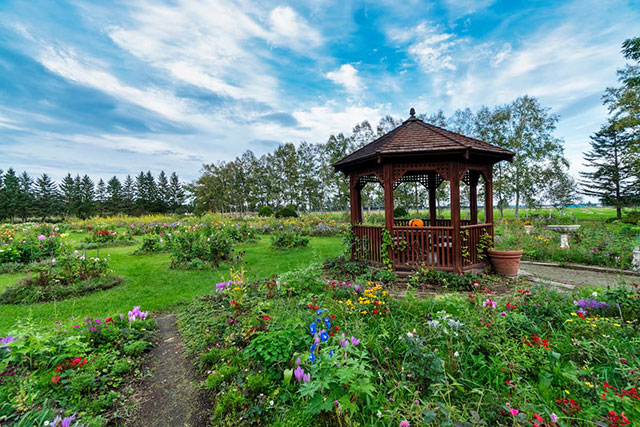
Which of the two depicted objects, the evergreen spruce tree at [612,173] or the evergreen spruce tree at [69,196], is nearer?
the evergreen spruce tree at [612,173]

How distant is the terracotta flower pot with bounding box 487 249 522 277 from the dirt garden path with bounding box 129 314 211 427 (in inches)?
241

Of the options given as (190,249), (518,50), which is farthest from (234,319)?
(518,50)

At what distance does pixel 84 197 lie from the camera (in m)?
44.8

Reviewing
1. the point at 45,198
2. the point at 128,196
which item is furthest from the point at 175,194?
the point at 45,198

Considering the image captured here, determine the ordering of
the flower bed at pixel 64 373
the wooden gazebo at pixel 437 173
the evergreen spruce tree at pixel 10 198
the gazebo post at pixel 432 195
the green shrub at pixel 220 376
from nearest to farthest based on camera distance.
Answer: the flower bed at pixel 64 373 < the green shrub at pixel 220 376 < the wooden gazebo at pixel 437 173 < the gazebo post at pixel 432 195 < the evergreen spruce tree at pixel 10 198

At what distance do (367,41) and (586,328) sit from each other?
980 cm

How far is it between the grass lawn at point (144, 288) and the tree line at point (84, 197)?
50.0 metres

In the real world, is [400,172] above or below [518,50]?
below

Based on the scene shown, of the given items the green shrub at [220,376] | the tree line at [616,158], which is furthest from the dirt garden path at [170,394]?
the tree line at [616,158]

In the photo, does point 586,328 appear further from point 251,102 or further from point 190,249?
point 251,102

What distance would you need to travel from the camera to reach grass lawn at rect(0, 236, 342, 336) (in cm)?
396

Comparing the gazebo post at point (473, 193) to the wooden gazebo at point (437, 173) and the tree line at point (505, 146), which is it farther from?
the tree line at point (505, 146)

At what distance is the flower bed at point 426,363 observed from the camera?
1569 mm

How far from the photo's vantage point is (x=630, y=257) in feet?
19.1
